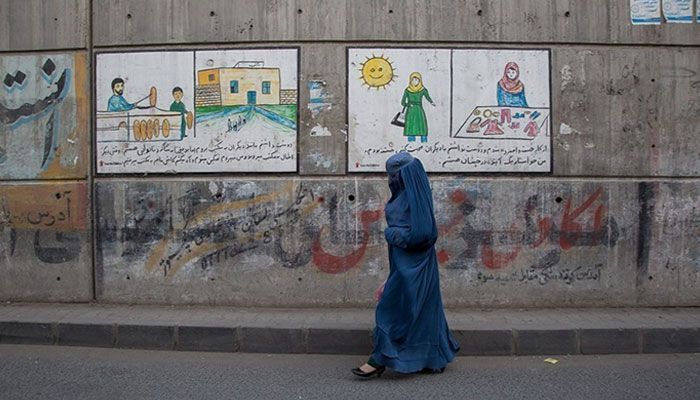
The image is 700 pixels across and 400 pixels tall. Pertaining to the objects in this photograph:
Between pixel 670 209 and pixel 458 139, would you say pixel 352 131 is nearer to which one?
pixel 458 139

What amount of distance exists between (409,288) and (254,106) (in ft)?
9.49

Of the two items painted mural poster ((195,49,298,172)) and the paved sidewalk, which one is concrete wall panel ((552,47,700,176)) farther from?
painted mural poster ((195,49,298,172))

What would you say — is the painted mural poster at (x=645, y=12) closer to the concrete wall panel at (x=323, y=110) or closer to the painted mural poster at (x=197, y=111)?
the concrete wall panel at (x=323, y=110)

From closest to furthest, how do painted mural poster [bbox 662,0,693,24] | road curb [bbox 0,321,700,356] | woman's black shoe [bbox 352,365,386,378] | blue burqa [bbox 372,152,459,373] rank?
blue burqa [bbox 372,152,459,373], woman's black shoe [bbox 352,365,386,378], road curb [bbox 0,321,700,356], painted mural poster [bbox 662,0,693,24]


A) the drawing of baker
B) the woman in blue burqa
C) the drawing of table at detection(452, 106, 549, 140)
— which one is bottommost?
the woman in blue burqa

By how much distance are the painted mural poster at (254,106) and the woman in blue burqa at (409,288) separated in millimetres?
2098

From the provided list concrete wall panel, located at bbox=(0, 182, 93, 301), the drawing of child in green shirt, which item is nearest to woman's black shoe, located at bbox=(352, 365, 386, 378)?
the drawing of child in green shirt

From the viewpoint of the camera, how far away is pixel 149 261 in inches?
247

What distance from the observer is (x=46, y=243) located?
20.8 feet

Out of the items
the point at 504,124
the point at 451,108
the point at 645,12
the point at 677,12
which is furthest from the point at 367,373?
the point at 677,12

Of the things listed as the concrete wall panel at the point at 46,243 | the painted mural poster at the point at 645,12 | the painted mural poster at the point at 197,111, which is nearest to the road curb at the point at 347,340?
the concrete wall panel at the point at 46,243

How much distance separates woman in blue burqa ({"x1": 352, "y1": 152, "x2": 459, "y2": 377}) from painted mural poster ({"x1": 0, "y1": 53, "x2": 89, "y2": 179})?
12.6 feet

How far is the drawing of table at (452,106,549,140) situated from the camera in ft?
20.3

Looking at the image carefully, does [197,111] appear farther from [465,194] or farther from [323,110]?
[465,194]
